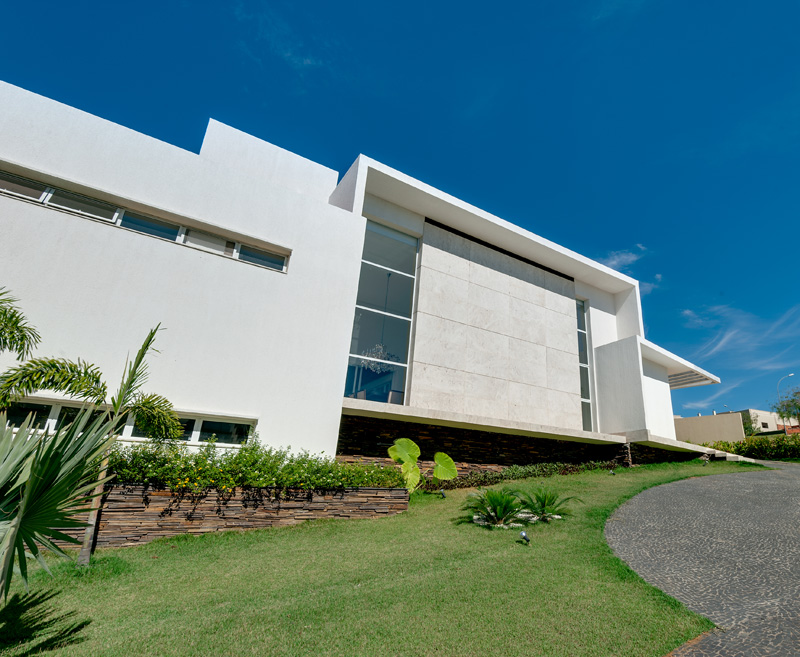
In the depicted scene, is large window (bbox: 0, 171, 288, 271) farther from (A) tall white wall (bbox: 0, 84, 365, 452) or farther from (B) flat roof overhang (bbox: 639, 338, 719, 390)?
(B) flat roof overhang (bbox: 639, 338, 719, 390)

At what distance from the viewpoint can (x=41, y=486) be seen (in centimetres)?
289

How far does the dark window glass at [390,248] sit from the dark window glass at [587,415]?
10.1 m

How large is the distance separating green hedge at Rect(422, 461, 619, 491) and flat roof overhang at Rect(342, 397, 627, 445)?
1009 mm

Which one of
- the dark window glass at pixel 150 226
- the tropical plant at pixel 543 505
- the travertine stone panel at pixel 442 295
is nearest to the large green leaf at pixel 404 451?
the tropical plant at pixel 543 505

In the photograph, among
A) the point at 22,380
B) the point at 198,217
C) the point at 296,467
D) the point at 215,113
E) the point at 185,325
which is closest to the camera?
the point at 22,380

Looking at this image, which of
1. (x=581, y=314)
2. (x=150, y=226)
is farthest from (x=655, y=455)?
(x=150, y=226)

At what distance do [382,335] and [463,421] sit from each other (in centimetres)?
414

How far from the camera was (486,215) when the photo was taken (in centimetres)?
1623

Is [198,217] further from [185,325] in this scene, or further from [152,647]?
[152,647]

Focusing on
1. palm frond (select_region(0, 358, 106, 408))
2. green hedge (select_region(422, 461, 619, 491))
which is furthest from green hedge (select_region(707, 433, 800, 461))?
palm frond (select_region(0, 358, 106, 408))

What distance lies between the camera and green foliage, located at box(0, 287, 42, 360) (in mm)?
7359

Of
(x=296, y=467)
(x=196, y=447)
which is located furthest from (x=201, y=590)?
(x=196, y=447)

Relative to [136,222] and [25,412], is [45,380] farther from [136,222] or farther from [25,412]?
[136,222]

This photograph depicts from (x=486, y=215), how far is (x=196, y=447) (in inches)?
487
